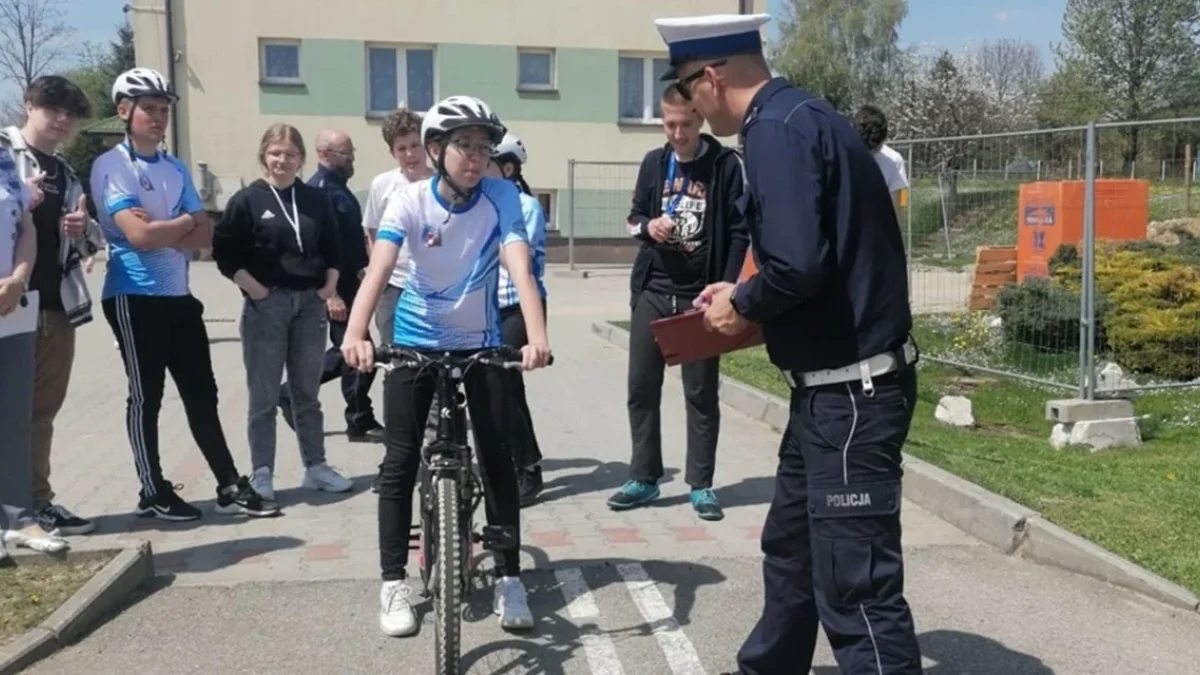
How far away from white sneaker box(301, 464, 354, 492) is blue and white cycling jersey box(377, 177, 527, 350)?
243 centimetres

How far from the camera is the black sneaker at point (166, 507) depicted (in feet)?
19.9

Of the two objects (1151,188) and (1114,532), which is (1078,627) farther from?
(1151,188)

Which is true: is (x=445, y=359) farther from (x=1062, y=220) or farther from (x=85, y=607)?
(x=1062, y=220)

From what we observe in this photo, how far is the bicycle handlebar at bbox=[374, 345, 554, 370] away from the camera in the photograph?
4.17 meters

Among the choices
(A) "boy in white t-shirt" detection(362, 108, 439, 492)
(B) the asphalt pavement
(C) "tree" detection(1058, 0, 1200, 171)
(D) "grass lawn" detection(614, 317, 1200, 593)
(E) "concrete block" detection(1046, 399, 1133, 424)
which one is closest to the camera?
(B) the asphalt pavement

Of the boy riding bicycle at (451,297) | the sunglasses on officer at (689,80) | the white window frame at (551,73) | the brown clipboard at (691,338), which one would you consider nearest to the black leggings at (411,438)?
the boy riding bicycle at (451,297)

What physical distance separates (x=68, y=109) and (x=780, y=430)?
529 centimetres

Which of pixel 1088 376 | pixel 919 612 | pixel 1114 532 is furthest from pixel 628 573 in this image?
pixel 1088 376

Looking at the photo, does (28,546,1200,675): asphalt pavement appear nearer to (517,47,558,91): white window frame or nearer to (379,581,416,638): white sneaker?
(379,581,416,638): white sneaker

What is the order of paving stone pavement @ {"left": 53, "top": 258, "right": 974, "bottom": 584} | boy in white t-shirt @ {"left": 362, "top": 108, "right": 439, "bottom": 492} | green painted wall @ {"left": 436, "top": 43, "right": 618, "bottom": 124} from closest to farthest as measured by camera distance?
1. paving stone pavement @ {"left": 53, "top": 258, "right": 974, "bottom": 584}
2. boy in white t-shirt @ {"left": 362, "top": 108, "right": 439, "bottom": 492}
3. green painted wall @ {"left": 436, "top": 43, "right": 618, "bottom": 124}

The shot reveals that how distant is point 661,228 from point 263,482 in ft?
8.73

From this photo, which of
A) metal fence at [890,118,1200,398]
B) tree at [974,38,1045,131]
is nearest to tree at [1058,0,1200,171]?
tree at [974,38,1045,131]

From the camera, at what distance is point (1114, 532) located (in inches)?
218

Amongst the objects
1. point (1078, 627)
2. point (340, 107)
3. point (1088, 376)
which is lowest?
point (1078, 627)
